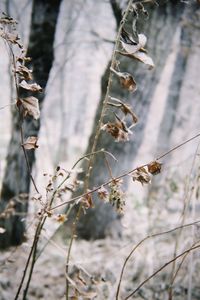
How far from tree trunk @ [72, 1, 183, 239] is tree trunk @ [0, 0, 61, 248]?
29.5 inches

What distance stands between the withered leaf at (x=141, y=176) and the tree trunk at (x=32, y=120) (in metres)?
1.95

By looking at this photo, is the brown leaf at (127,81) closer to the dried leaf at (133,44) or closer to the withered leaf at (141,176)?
the dried leaf at (133,44)

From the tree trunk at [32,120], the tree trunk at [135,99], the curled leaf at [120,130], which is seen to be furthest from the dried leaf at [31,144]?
the tree trunk at [135,99]

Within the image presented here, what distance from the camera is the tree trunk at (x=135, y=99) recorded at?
3666 millimetres

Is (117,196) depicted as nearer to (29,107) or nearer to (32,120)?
(29,107)

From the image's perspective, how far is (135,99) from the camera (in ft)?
12.7

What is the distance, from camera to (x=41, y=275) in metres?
3.39

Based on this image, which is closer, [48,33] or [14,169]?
[48,33]

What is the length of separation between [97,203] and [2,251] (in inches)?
49.8

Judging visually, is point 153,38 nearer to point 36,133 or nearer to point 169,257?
point 36,133

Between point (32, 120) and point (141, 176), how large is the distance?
2.28m

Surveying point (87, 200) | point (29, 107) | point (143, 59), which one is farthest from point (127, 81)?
point (87, 200)

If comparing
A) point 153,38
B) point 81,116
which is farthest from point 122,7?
point 81,116

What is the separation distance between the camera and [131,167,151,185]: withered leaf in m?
1.42
